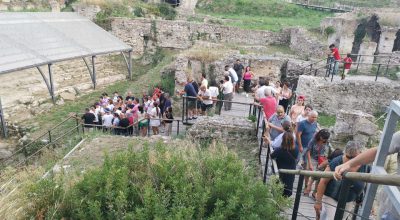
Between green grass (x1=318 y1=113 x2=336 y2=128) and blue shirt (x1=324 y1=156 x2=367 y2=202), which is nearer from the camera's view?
blue shirt (x1=324 y1=156 x2=367 y2=202)

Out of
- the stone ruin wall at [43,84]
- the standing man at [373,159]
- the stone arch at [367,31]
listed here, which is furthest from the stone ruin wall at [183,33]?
the standing man at [373,159]

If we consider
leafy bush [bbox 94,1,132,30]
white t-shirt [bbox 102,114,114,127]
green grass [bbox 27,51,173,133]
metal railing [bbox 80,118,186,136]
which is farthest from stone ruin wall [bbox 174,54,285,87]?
leafy bush [bbox 94,1,132,30]

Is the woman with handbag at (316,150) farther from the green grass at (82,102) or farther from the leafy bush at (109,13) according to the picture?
the leafy bush at (109,13)

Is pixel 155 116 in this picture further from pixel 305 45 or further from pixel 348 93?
pixel 305 45

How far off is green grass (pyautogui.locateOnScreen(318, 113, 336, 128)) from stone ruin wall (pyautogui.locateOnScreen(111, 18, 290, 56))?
31.2 feet

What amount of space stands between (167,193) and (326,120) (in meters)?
9.40

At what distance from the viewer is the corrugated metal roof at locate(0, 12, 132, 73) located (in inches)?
492

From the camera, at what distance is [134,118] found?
32.7 feet

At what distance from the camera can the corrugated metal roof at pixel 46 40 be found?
1248cm

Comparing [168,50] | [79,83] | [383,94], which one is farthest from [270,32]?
[79,83]

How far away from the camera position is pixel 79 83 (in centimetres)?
1653

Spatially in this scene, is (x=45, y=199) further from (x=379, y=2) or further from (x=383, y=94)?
(x=379, y=2)

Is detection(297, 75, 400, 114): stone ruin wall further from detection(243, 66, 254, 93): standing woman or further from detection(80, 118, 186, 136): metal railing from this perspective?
detection(80, 118, 186, 136): metal railing

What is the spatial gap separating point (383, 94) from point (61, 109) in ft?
40.3
